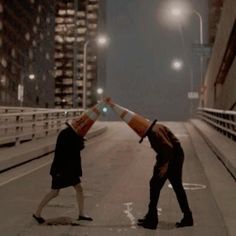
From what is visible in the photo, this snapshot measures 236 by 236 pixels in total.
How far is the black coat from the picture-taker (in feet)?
25.7

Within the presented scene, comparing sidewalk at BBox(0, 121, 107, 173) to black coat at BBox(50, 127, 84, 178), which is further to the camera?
sidewalk at BBox(0, 121, 107, 173)

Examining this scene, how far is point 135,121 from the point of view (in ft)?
25.2

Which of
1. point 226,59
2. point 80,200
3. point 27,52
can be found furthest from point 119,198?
point 27,52

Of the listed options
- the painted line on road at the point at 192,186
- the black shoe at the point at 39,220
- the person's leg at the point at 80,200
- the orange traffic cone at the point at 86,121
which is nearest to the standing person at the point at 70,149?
the orange traffic cone at the point at 86,121

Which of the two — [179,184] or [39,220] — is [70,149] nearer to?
[39,220]

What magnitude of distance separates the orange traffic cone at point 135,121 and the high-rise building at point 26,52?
9313cm

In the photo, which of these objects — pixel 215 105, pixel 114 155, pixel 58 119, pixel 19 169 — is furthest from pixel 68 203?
pixel 215 105

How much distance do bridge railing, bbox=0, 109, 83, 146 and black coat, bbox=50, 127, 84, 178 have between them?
Answer: 8648mm

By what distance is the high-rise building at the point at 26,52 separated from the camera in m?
115

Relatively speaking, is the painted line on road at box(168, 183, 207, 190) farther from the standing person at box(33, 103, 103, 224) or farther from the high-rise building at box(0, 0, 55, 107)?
the high-rise building at box(0, 0, 55, 107)

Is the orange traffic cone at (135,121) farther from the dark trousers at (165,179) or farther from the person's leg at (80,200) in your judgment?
the person's leg at (80,200)

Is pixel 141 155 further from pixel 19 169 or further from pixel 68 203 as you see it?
pixel 68 203

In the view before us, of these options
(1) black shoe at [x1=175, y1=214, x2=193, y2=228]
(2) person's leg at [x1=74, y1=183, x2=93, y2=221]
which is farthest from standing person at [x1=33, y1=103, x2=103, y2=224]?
(1) black shoe at [x1=175, y1=214, x2=193, y2=228]

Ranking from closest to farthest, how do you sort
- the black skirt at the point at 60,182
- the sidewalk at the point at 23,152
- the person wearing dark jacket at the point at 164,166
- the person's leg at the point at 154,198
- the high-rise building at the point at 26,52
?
Result: the person wearing dark jacket at the point at 164,166
the person's leg at the point at 154,198
the black skirt at the point at 60,182
the sidewalk at the point at 23,152
the high-rise building at the point at 26,52
